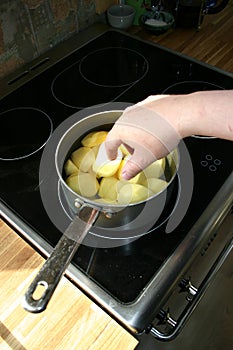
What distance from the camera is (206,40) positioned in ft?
3.11

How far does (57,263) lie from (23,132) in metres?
0.37

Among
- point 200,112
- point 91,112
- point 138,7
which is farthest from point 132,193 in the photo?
point 138,7

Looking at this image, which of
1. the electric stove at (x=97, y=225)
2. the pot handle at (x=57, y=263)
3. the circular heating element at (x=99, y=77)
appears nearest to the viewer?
the pot handle at (x=57, y=263)

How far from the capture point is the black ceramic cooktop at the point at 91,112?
1.67 feet

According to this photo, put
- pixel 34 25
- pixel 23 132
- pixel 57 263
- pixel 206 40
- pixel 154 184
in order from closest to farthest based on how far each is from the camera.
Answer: pixel 57 263
pixel 154 184
pixel 23 132
pixel 34 25
pixel 206 40

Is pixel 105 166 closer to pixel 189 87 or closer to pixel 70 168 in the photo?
pixel 70 168

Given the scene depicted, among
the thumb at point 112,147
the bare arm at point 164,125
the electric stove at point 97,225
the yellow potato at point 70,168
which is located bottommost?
the electric stove at point 97,225

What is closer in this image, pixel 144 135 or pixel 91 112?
pixel 144 135

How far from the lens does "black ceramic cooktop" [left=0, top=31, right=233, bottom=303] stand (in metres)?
0.51

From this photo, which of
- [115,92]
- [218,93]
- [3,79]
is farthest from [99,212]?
[3,79]

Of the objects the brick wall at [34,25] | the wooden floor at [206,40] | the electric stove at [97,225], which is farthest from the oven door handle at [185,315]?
the brick wall at [34,25]

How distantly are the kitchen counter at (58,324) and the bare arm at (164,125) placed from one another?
191mm

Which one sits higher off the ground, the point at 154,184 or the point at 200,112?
the point at 200,112

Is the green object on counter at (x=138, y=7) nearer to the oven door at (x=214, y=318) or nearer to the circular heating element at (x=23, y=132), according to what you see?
the circular heating element at (x=23, y=132)
